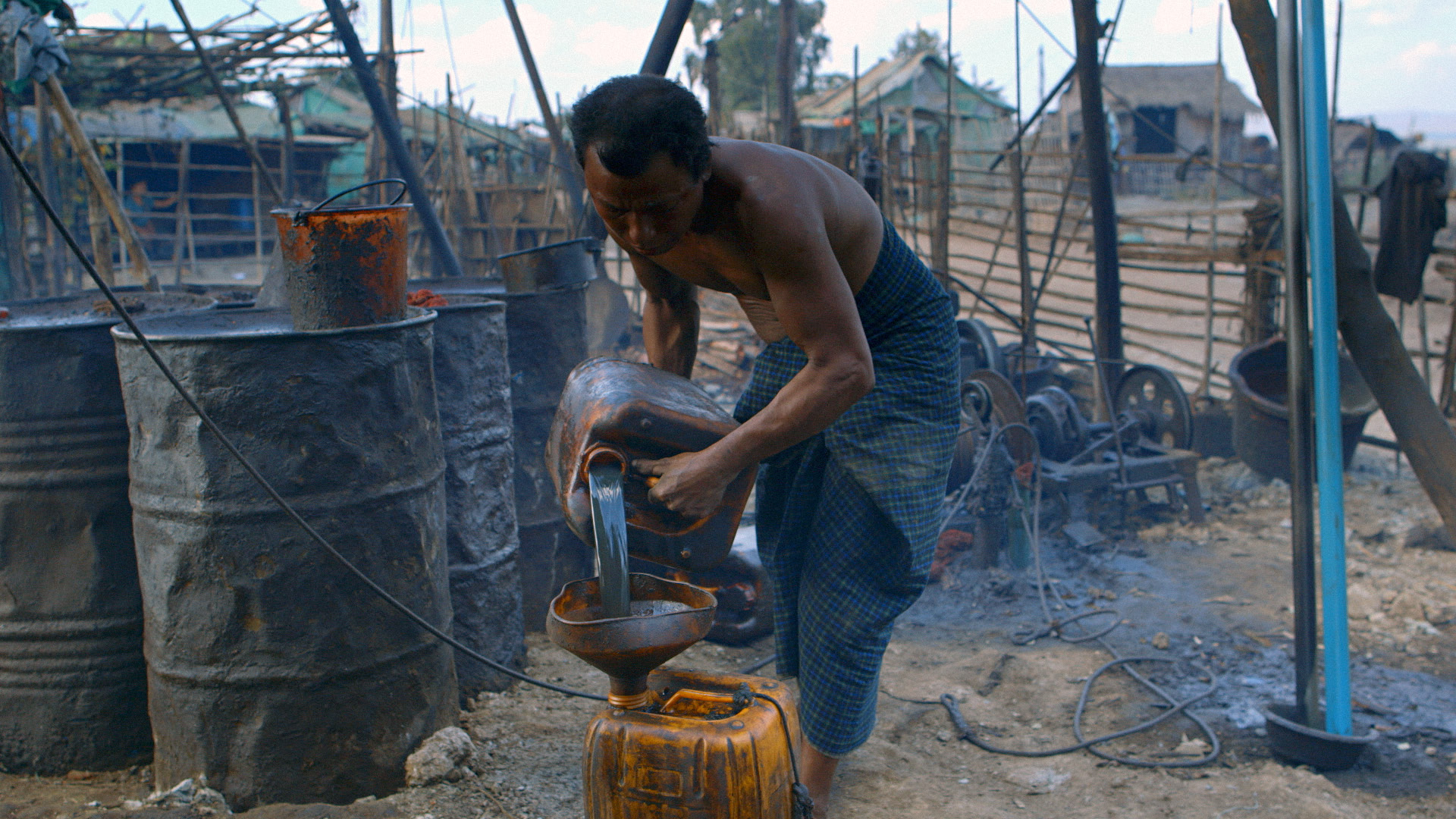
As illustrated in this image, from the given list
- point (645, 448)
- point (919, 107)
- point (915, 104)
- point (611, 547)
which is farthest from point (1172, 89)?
point (611, 547)

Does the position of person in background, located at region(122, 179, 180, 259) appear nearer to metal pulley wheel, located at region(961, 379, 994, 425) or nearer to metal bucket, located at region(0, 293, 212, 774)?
metal pulley wheel, located at region(961, 379, 994, 425)

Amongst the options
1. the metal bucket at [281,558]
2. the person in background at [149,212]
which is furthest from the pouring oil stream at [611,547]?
the person in background at [149,212]

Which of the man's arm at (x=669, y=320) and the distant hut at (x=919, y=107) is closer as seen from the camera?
the man's arm at (x=669, y=320)

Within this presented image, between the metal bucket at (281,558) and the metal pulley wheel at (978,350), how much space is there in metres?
4.42

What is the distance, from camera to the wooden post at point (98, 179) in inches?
185

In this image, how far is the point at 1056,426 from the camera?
5.60 m

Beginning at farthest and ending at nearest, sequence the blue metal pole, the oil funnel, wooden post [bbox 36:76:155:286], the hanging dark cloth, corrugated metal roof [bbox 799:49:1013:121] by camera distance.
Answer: corrugated metal roof [bbox 799:49:1013:121], the hanging dark cloth, wooden post [bbox 36:76:155:286], the blue metal pole, the oil funnel

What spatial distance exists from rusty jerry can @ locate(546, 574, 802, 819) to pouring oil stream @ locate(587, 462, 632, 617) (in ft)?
0.17

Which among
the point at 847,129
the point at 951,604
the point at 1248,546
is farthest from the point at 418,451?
the point at 847,129

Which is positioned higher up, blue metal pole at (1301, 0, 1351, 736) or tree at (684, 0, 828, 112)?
tree at (684, 0, 828, 112)

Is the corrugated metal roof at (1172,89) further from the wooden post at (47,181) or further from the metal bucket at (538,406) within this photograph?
the metal bucket at (538,406)

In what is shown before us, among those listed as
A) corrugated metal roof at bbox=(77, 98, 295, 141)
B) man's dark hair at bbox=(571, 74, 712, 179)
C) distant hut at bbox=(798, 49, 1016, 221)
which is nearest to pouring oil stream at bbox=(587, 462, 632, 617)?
man's dark hair at bbox=(571, 74, 712, 179)

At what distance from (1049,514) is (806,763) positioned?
345cm

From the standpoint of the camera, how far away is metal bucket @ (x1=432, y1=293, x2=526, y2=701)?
3154 millimetres
